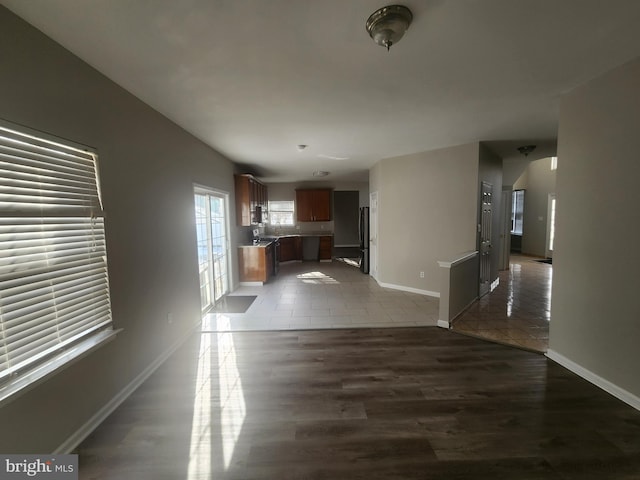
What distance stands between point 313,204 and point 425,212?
4225mm

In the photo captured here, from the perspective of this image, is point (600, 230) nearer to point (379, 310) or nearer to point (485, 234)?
point (485, 234)

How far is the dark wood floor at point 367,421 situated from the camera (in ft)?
4.97

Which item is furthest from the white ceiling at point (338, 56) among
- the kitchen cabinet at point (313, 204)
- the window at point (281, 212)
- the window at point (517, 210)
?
the window at point (517, 210)

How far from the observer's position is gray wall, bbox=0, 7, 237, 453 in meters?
1.44

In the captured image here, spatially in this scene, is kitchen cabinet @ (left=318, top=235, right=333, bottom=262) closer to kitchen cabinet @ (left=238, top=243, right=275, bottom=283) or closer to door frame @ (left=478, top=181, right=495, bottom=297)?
kitchen cabinet @ (left=238, top=243, right=275, bottom=283)

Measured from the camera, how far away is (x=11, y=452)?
4.42 ft

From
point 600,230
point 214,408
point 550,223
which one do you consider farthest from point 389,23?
point 550,223

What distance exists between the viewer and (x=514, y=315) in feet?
12.2

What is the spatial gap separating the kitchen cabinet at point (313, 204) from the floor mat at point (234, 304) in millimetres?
4070

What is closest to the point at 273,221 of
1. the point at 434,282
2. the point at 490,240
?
the point at 434,282

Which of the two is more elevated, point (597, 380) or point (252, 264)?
point (252, 264)

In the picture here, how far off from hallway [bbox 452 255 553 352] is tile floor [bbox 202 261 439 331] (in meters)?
0.52

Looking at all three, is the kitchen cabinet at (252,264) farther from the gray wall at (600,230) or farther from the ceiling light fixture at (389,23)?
the gray wall at (600,230)

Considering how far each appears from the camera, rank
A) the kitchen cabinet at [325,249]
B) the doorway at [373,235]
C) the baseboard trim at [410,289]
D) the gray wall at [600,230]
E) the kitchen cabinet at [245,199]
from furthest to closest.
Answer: the kitchen cabinet at [325,249] < the doorway at [373,235] < the kitchen cabinet at [245,199] < the baseboard trim at [410,289] < the gray wall at [600,230]
